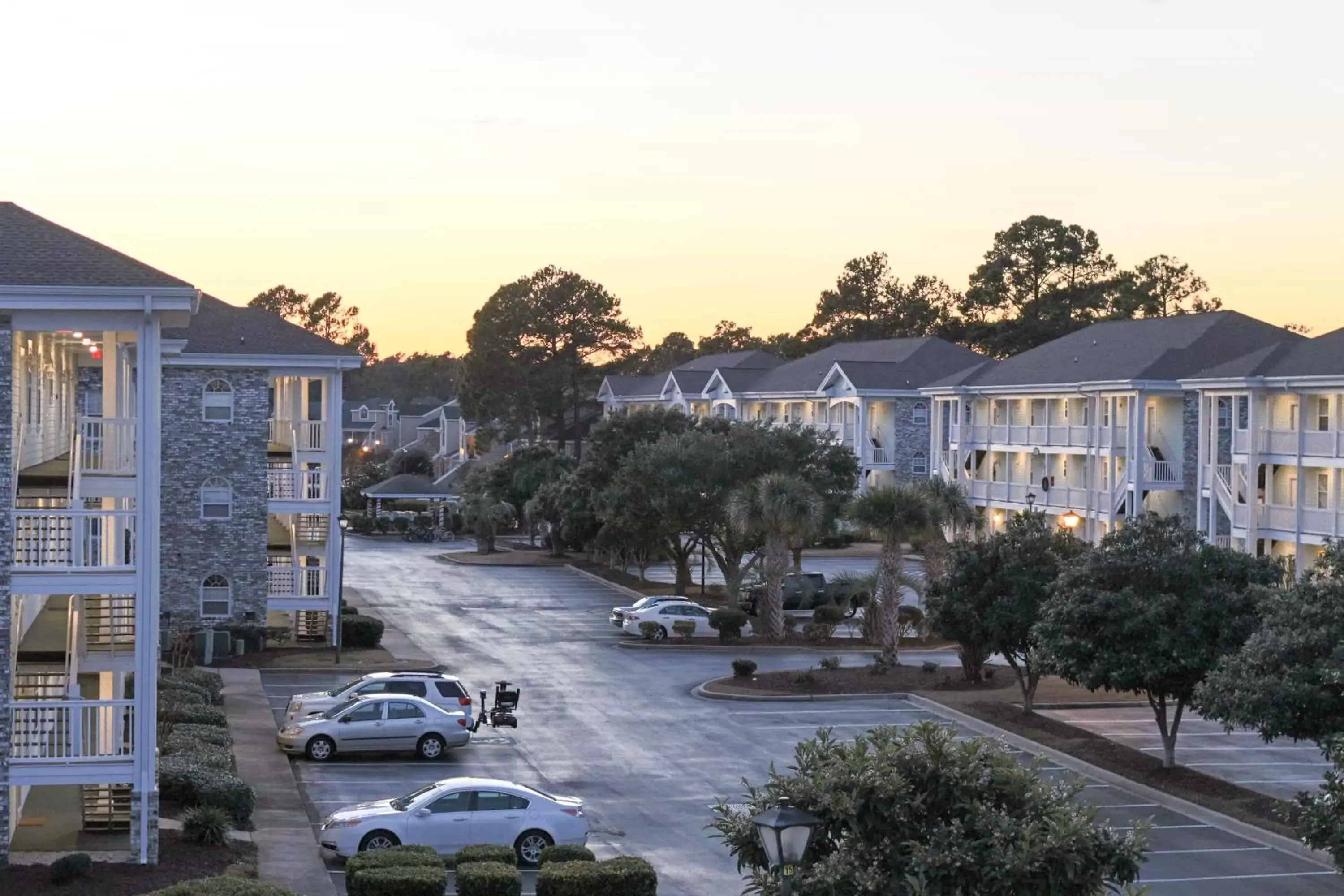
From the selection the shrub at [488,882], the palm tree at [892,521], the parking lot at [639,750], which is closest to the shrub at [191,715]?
the parking lot at [639,750]

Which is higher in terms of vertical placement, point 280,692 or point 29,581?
point 29,581

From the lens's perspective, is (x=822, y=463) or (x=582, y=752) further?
(x=822, y=463)

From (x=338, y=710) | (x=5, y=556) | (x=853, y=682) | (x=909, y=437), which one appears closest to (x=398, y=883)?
(x=5, y=556)

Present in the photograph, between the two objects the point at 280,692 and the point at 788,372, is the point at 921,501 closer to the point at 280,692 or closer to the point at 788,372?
the point at 280,692

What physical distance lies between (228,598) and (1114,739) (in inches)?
986

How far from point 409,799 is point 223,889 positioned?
20.8ft

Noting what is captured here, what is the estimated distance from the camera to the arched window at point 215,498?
4516 centimetres

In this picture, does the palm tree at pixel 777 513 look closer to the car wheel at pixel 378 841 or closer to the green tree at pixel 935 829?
the car wheel at pixel 378 841

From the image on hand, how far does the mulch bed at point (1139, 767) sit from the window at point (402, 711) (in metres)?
12.4

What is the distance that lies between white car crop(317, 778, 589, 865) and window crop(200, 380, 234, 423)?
24166 millimetres

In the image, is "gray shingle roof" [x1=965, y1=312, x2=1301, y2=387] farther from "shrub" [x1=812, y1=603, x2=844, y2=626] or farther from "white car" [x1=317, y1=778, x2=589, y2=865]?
"white car" [x1=317, y1=778, x2=589, y2=865]

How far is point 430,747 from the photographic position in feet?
101

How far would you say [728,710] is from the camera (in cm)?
3706

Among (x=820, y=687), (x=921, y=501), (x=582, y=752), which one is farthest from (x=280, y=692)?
(x=921, y=501)
